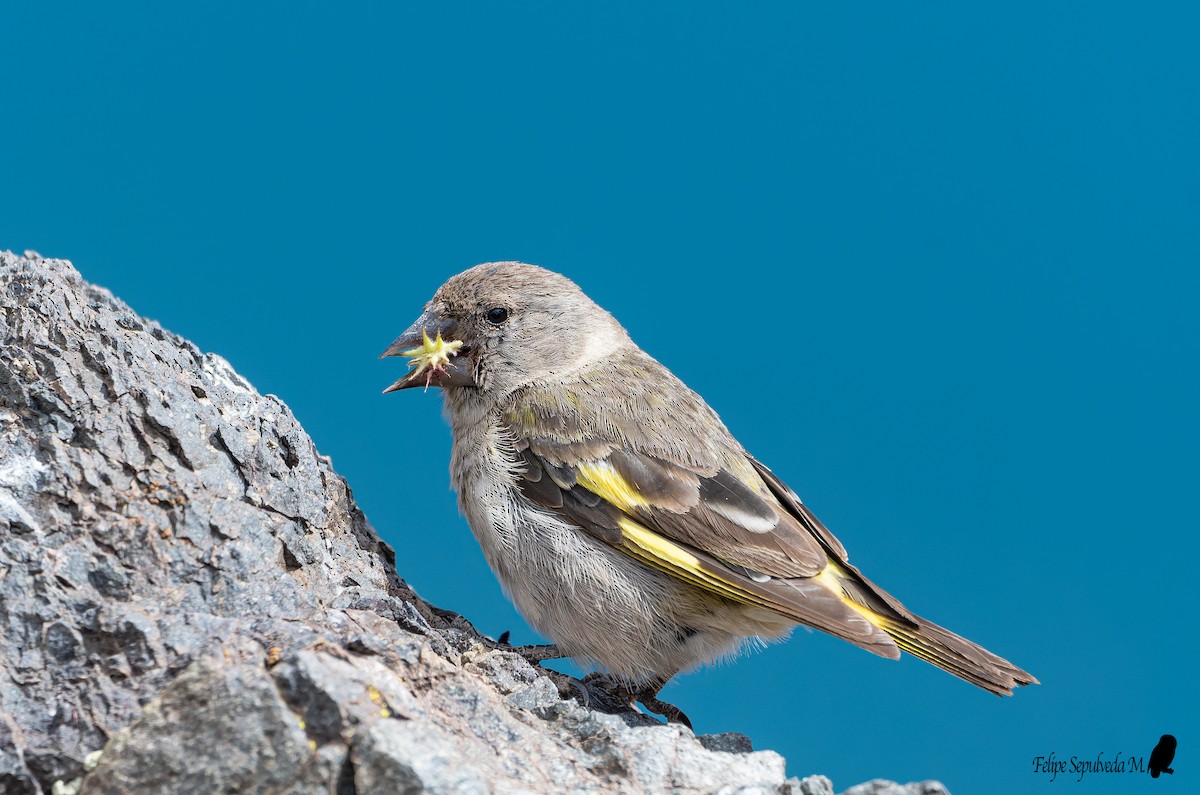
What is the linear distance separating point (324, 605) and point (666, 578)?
1399mm

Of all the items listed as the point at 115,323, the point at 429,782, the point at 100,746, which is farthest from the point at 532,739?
the point at 115,323

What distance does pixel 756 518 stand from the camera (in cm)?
464

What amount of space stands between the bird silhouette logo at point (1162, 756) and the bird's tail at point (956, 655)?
44.0 inches

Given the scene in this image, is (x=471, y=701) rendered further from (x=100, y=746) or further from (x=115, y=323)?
(x=115, y=323)

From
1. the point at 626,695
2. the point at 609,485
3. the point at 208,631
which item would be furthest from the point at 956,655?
the point at 208,631

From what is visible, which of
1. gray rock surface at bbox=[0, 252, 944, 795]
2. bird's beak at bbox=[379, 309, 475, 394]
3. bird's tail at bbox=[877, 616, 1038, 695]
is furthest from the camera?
bird's beak at bbox=[379, 309, 475, 394]

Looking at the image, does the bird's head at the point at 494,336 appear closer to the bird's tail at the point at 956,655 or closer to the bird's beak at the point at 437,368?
the bird's beak at the point at 437,368

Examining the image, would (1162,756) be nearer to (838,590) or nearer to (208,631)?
(838,590)

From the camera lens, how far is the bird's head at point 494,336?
17.1 ft

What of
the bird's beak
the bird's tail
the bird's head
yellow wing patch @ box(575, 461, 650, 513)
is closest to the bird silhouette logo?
the bird's tail

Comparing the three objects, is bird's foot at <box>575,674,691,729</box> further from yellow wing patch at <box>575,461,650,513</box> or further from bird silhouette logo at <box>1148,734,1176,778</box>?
bird silhouette logo at <box>1148,734,1176,778</box>

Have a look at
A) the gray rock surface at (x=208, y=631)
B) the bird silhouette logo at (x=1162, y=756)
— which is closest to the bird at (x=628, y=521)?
the gray rock surface at (x=208, y=631)

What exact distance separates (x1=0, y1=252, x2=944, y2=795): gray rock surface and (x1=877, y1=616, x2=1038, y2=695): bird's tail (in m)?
0.94

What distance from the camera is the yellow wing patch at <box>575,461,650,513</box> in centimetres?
459
